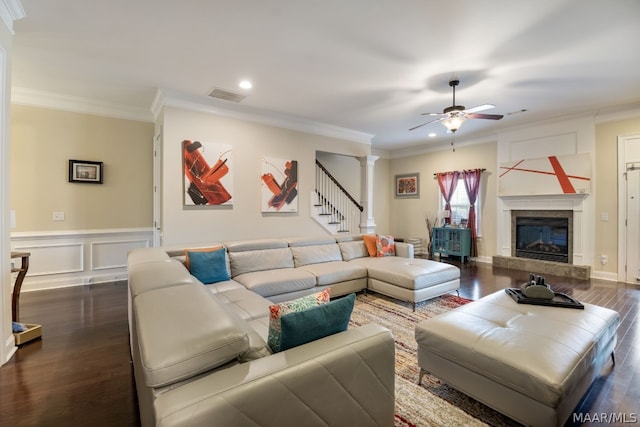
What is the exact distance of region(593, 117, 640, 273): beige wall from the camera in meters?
4.75

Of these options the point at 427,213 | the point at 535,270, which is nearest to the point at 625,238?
the point at 535,270

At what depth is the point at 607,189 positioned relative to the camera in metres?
4.84

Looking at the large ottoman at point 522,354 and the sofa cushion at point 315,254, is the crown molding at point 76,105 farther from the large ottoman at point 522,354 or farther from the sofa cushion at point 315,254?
the large ottoman at point 522,354

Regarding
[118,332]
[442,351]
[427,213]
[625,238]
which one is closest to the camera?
[442,351]

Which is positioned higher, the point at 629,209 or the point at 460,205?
the point at 460,205

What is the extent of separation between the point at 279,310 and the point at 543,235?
246 inches

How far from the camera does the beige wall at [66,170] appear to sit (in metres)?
4.10

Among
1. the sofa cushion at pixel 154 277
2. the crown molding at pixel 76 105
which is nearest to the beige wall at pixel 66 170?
the crown molding at pixel 76 105

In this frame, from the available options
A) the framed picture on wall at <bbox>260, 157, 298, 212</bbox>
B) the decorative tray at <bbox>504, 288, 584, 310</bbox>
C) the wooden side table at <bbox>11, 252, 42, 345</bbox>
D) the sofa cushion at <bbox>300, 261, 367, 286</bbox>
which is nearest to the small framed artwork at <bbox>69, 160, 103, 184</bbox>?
the wooden side table at <bbox>11, 252, 42, 345</bbox>

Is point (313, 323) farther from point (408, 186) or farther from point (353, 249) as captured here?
point (408, 186)

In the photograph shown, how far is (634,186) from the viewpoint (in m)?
4.57

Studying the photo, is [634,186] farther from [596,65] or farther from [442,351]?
[442,351]

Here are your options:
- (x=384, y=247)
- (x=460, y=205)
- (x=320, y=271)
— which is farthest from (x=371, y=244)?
(x=460, y=205)

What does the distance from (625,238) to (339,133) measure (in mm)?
5233
